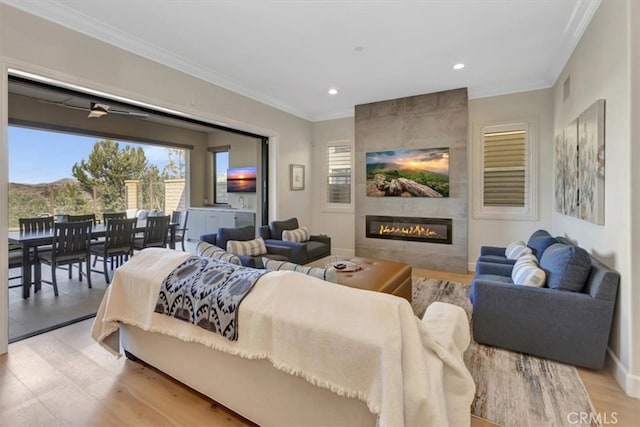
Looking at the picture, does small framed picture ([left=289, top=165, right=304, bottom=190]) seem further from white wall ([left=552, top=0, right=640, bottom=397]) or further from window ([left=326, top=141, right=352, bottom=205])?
white wall ([left=552, top=0, right=640, bottom=397])

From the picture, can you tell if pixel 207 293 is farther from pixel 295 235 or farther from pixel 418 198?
pixel 418 198

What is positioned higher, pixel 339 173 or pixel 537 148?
pixel 537 148

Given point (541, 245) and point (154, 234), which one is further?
point (154, 234)

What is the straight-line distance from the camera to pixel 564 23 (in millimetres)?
3135

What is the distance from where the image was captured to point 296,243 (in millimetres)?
4750

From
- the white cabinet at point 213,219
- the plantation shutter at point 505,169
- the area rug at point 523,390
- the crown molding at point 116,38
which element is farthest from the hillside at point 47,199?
the plantation shutter at point 505,169

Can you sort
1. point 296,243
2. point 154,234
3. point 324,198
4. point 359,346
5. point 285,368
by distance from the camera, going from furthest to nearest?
point 324,198 → point 154,234 → point 296,243 → point 285,368 → point 359,346

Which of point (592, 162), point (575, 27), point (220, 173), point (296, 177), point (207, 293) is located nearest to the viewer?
point (207, 293)

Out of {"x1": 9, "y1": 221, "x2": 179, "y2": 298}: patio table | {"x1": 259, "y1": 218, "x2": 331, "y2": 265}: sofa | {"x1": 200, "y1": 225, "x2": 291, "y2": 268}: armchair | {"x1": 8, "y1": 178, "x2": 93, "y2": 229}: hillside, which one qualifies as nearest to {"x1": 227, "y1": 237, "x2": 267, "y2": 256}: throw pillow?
{"x1": 200, "y1": 225, "x2": 291, "y2": 268}: armchair

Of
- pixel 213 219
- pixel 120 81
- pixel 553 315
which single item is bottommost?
pixel 553 315

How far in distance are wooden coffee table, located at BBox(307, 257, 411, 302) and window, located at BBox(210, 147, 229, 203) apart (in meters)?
4.86

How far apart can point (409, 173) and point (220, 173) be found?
482 centimetres

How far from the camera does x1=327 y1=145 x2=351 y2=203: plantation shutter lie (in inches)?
256

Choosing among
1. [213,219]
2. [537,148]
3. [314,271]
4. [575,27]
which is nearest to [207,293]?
[314,271]
